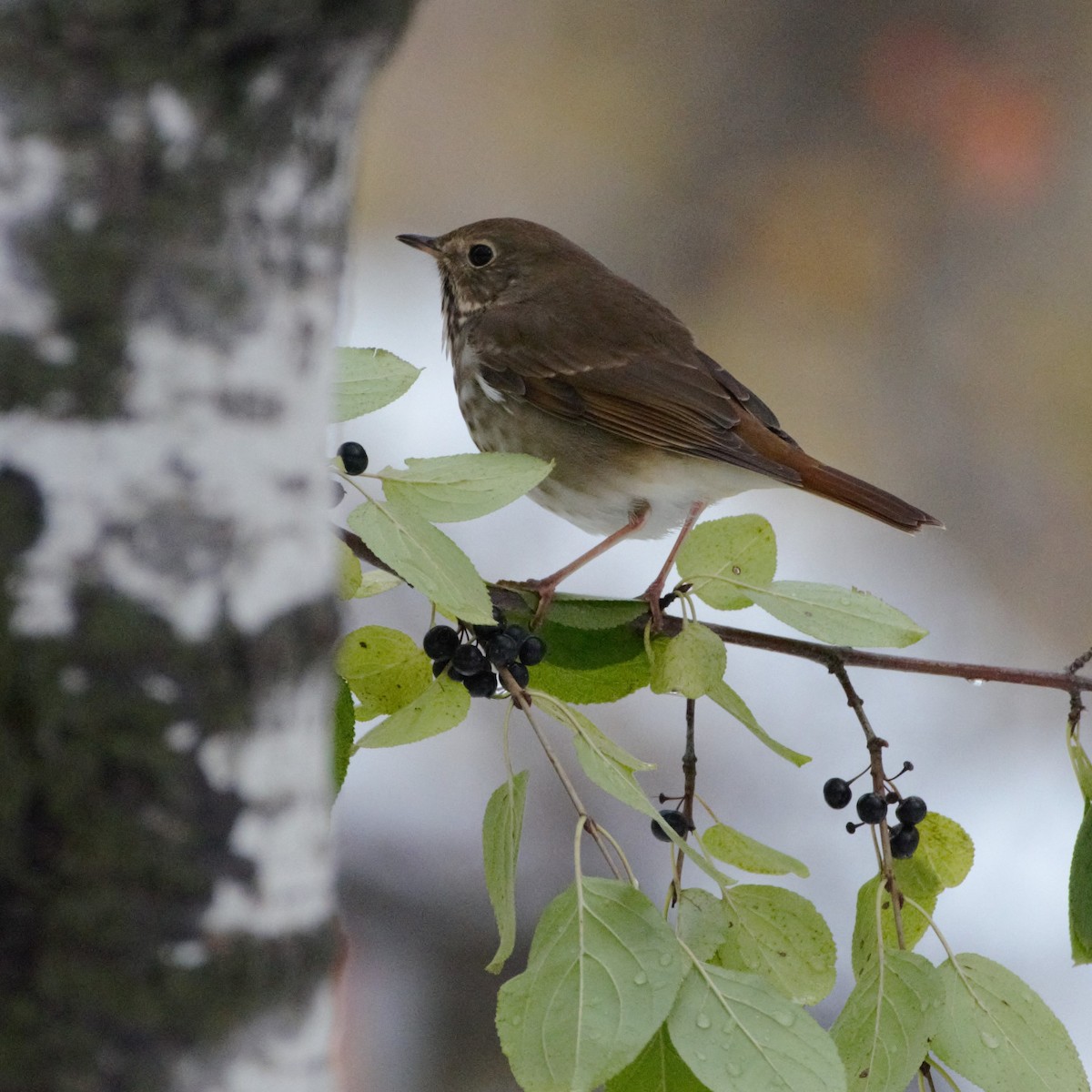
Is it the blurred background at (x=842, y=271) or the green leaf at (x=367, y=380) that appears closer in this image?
the green leaf at (x=367, y=380)

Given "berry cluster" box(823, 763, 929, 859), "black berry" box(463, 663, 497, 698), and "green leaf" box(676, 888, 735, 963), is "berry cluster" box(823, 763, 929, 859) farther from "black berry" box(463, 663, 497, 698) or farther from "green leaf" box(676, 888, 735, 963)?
"black berry" box(463, 663, 497, 698)

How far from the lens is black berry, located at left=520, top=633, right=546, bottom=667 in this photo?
3.33ft

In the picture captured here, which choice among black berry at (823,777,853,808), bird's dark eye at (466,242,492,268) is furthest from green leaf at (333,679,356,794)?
bird's dark eye at (466,242,492,268)

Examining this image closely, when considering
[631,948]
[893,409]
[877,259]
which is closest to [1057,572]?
[893,409]

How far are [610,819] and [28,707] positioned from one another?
2.46 m

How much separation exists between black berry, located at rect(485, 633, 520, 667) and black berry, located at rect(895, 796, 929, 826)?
12.7 inches

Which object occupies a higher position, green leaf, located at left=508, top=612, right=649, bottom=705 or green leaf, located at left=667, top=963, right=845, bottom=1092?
green leaf, located at left=508, top=612, right=649, bottom=705

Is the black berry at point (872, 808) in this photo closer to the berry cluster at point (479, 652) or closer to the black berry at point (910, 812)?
the black berry at point (910, 812)

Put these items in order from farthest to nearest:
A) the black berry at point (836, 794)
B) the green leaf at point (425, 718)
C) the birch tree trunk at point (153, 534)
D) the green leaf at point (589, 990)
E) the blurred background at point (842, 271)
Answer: the blurred background at point (842, 271)
the black berry at point (836, 794)
the green leaf at point (425, 718)
the green leaf at point (589, 990)
the birch tree trunk at point (153, 534)

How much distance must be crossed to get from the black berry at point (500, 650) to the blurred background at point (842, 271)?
6.55ft

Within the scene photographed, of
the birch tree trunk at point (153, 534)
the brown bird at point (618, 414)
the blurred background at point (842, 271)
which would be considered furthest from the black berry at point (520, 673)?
the blurred background at point (842, 271)

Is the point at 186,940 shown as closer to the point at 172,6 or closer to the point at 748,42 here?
the point at 172,6

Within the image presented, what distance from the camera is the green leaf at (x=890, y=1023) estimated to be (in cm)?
86

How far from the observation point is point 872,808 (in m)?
1.01
